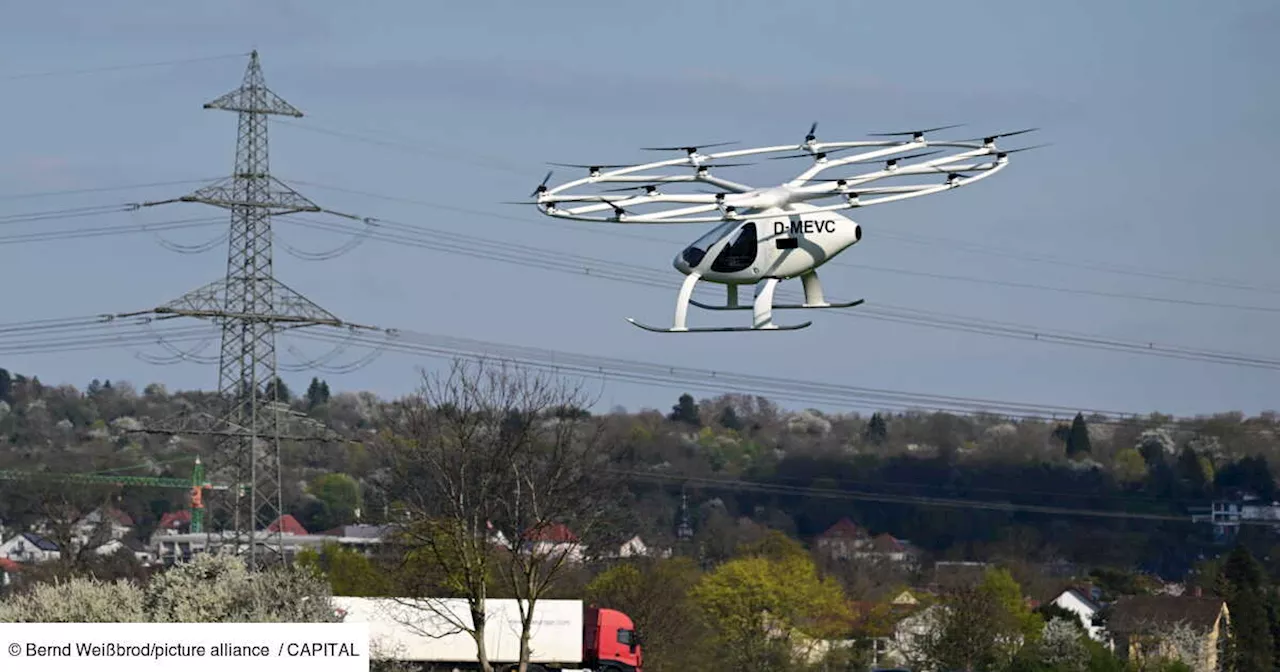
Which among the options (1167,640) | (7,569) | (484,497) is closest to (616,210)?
(484,497)

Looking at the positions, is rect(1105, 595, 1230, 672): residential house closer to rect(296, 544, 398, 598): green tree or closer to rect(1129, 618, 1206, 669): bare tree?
rect(1129, 618, 1206, 669): bare tree

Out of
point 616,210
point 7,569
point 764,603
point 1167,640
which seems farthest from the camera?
point 7,569

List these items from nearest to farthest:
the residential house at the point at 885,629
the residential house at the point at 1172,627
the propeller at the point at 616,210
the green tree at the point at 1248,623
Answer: the propeller at the point at 616,210, the residential house at the point at 1172,627, the green tree at the point at 1248,623, the residential house at the point at 885,629

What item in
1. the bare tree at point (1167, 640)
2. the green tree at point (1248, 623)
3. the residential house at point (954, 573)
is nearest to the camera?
the bare tree at point (1167, 640)

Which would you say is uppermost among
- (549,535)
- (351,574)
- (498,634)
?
(549,535)

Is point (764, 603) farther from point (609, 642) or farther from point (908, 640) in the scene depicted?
point (609, 642)

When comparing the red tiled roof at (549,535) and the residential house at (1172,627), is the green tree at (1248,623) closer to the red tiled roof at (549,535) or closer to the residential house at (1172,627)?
the residential house at (1172,627)

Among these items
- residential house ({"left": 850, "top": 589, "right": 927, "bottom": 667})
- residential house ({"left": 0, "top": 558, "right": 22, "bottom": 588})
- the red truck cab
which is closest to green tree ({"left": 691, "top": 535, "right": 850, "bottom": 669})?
residential house ({"left": 850, "top": 589, "right": 927, "bottom": 667})

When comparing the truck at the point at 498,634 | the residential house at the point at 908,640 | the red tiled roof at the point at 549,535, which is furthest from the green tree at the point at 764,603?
the truck at the point at 498,634
